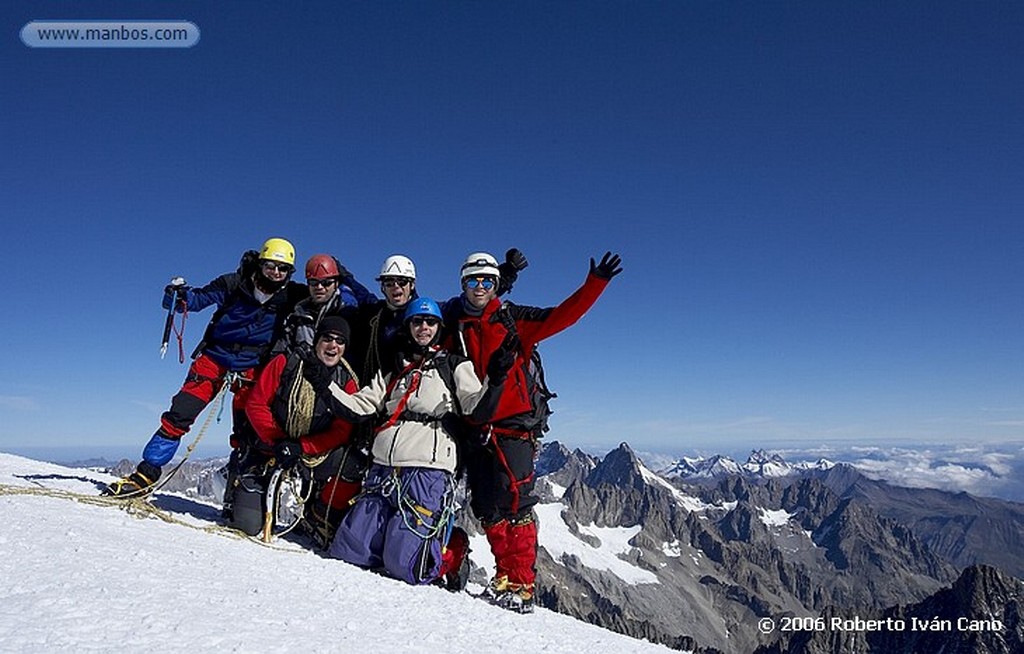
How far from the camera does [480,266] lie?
8.73 metres

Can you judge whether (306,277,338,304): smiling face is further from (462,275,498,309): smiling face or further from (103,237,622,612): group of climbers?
(462,275,498,309): smiling face

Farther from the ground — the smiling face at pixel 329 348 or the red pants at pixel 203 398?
the smiling face at pixel 329 348

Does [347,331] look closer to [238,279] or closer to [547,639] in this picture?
[238,279]

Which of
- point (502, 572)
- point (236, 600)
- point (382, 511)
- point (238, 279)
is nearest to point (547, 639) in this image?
point (502, 572)

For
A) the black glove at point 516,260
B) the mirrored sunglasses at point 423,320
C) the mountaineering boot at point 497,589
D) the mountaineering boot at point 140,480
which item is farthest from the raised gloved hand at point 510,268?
the mountaineering boot at point 140,480

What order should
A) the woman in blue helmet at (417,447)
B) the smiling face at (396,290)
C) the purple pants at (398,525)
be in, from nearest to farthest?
the purple pants at (398,525) → the woman in blue helmet at (417,447) → the smiling face at (396,290)

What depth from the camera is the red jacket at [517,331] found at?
8312 millimetres

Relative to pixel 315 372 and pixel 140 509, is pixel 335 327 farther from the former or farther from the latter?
pixel 140 509

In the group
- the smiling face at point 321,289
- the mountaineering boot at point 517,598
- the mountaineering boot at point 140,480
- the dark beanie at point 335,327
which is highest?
the smiling face at point 321,289

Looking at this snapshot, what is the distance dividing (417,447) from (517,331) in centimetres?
215

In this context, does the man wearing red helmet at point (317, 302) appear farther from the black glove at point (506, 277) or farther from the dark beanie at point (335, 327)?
the black glove at point (506, 277)

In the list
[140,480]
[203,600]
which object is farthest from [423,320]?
[140,480]

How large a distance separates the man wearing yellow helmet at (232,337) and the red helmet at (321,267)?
1.13ft

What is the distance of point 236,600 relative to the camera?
220 inches
